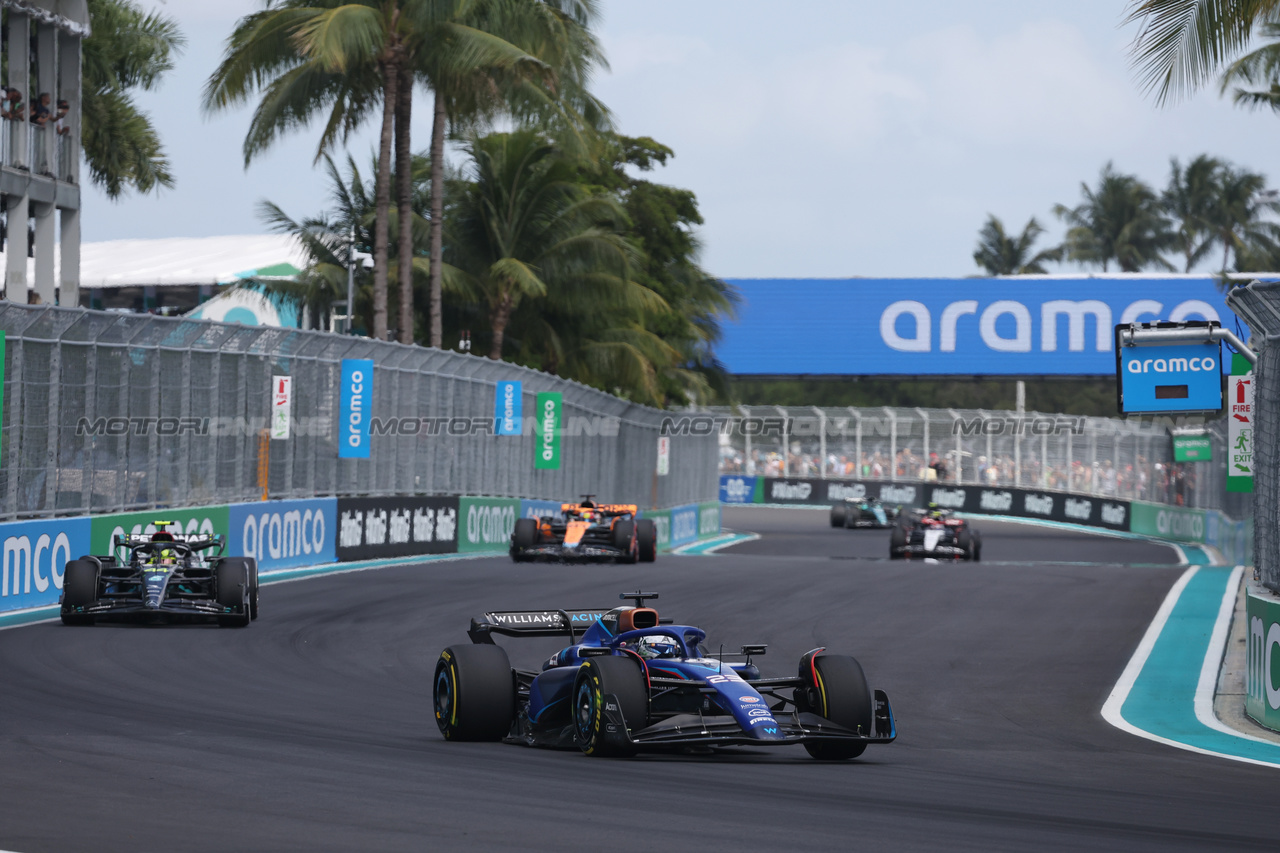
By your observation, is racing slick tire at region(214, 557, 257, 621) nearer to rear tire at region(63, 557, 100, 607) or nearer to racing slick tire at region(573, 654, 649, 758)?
rear tire at region(63, 557, 100, 607)

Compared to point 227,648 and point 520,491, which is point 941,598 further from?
point 520,491

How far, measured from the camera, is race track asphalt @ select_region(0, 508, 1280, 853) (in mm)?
6145

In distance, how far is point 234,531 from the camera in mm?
20172

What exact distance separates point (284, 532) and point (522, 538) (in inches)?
174

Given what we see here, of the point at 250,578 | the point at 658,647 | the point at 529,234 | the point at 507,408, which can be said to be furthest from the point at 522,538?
the point at 658,647

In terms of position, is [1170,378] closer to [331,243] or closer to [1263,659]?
[1263,659]

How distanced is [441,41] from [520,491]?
865cm

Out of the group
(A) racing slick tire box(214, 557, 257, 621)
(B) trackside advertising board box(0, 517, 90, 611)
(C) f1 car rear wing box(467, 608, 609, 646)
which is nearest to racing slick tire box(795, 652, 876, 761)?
(C) f1 car rear wing box(467, 608, 609, 646)

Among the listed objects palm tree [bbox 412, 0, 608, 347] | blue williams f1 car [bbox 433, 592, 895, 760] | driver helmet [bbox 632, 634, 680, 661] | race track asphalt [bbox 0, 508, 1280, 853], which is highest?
palm tree [bbox 412, 0, 608, 347]

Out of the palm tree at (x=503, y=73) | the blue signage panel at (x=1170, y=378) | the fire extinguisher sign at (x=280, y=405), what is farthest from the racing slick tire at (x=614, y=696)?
the palm tree at (x=503, y=73)

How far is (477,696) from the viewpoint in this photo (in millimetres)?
8859

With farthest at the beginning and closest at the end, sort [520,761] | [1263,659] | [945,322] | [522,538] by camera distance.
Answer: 1. [945,322]
2. [522,538]
3. [1263,659]
4. [520,761]

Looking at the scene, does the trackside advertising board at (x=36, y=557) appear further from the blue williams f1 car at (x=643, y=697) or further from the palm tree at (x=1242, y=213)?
the palm tree at (x=1242, y=213)

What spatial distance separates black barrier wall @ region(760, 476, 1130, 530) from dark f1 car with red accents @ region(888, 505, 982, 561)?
1873cm
